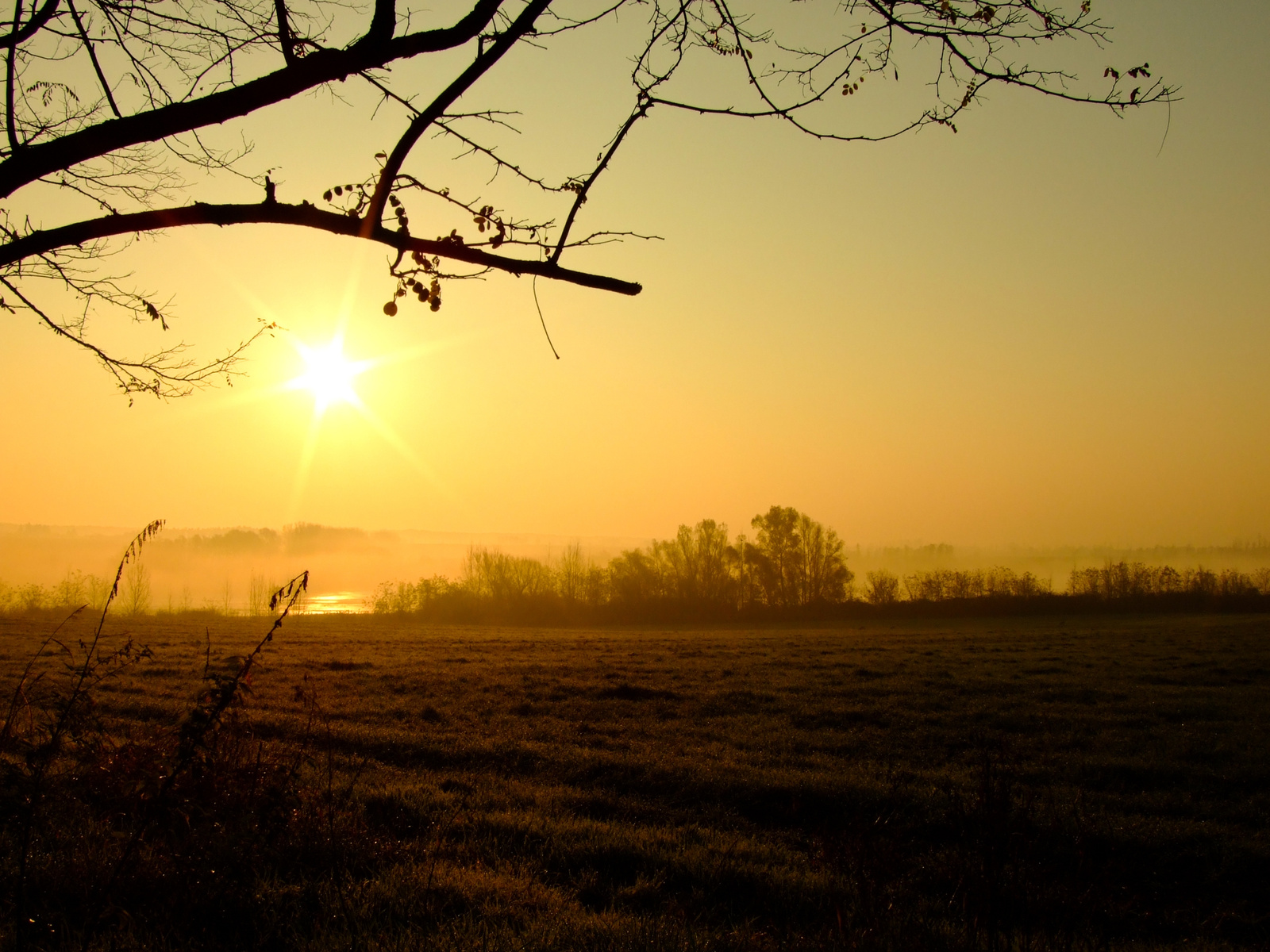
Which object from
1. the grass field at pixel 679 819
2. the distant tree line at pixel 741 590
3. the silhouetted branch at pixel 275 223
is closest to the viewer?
the silhouetted branch at pixel 275 223

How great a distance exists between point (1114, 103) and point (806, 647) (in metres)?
30.4

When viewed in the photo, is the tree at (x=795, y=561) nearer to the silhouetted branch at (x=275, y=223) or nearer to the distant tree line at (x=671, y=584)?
the distant tree line at (x=671, y=584)

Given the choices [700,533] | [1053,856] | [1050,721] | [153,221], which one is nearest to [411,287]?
[153,221]

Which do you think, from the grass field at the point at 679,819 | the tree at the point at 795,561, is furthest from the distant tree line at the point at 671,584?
the grass field at the point at 679,819

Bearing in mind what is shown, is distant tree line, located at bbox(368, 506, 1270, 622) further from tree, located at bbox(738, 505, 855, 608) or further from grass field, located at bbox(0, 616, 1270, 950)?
grass field, located at bbox(0, 616, 1270, 950)

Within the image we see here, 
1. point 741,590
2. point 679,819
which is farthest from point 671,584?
point 679,819

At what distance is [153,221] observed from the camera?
2.80m

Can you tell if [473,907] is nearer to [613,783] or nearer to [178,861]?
[178,861]

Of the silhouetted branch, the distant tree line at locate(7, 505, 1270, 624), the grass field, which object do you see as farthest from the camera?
the distant tree line at locate(7, 505, 1270, 624)

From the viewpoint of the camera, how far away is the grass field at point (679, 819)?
4.03m

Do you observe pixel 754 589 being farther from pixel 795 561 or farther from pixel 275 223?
pixel 275 223

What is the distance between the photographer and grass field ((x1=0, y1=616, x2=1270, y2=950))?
159 inches

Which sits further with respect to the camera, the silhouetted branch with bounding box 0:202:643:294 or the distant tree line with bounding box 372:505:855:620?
the distant tree line with bounding box 372:505:855:620

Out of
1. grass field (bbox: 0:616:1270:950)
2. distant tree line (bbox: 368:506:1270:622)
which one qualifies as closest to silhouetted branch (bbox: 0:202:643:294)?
Answer: grass field (bbox: 0:616:1270:950)
